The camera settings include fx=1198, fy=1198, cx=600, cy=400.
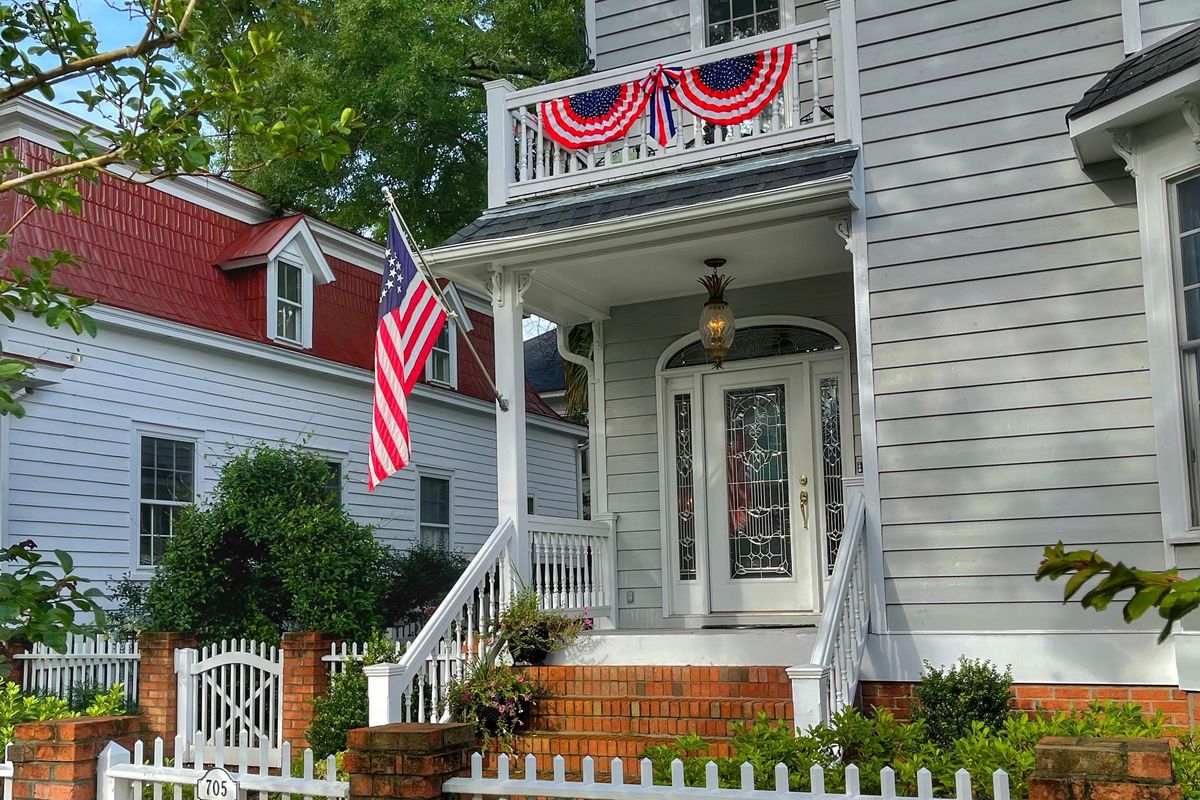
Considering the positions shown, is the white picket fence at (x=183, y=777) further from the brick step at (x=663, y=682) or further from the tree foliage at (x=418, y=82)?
the tree foliage at (x=418, y=82)

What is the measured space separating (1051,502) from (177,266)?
11027 mm

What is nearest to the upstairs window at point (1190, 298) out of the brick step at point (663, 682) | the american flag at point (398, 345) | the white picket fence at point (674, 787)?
the brick step at point (663, 682)

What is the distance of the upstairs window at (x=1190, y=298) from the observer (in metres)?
6.73

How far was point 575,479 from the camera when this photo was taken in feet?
73.9

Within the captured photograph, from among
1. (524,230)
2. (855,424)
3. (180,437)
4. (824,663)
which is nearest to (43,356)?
(180,437)

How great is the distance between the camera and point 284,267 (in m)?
15.9

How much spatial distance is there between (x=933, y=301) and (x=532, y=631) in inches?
137

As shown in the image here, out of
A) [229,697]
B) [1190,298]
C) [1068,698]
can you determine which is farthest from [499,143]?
[1068,698]

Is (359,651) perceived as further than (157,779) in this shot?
Yes

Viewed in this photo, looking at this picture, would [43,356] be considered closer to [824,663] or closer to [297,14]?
[297,14]

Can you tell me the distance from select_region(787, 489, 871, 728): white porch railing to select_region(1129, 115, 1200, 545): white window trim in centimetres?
177

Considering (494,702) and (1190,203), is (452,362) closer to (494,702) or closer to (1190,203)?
(494,702)

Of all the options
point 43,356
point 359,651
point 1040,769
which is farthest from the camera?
point 43,356

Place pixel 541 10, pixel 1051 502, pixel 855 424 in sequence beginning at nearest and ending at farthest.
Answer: pixel 1051 502 → pixel 855 424 → pixel 541 10
